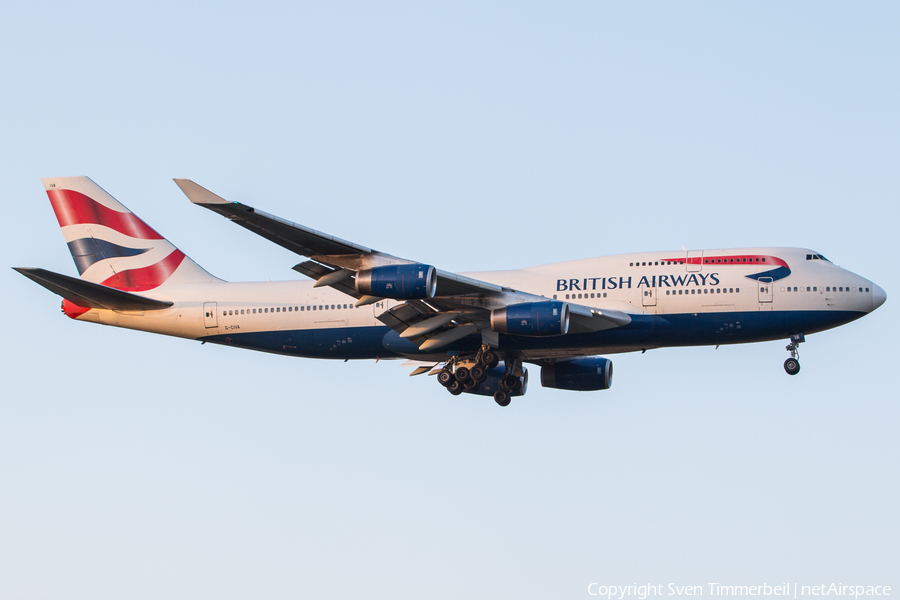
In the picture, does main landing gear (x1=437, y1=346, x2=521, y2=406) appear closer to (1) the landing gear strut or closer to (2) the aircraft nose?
(1) the landing gear strut

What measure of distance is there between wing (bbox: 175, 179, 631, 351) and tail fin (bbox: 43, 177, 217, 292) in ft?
34.0

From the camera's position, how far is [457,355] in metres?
39.2

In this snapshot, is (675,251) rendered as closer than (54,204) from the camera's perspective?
Yes

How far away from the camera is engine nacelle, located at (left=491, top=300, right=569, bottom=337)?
1390 inches

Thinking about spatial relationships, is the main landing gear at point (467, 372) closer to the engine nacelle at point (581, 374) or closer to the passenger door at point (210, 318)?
the engine nacelle at point (581, 374)

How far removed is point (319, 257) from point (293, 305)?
290 inches

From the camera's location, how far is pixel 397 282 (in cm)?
3312

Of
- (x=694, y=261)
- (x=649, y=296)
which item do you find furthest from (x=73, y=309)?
(x=694, y=261)

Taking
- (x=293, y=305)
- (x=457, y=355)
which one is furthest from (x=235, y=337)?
(x=457, y=355)

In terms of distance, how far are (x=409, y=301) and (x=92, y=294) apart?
40.6 ft

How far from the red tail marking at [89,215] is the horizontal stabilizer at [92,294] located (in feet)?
13.4

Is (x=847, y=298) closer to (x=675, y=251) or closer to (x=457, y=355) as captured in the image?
(x=675, y=251)

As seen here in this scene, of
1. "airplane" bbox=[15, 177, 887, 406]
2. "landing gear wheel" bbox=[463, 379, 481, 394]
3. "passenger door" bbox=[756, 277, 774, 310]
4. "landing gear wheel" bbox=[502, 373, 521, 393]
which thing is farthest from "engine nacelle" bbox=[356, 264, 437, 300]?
"passenger door" bbox=[756, 277, 774, 310]

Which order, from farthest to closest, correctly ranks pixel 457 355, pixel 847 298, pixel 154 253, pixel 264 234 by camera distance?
pixel 154 253 → pixel 457 355 → pixel 847 298 → pixel 264 234
